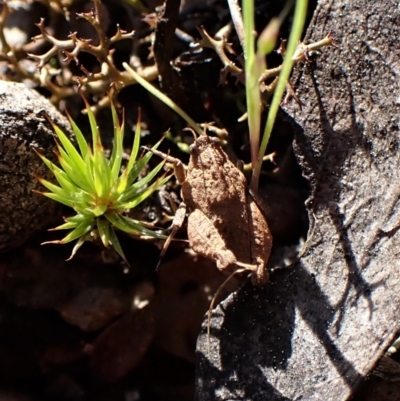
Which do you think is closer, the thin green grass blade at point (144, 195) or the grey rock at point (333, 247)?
the grey rock at point (333, 247)

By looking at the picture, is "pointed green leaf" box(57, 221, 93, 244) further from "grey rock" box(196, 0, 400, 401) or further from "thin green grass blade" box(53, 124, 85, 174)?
"grey rock" box(196, 0, 400, 401)

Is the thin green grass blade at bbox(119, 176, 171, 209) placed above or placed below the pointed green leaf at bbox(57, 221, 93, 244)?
above

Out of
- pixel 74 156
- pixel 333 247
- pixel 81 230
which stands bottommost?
pixel 81 230

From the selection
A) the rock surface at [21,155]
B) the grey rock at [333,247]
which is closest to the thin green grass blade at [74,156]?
the rock surface at [21,155]

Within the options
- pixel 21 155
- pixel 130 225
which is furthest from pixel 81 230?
pixel 21 155

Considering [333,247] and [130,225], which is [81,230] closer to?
[130,225]

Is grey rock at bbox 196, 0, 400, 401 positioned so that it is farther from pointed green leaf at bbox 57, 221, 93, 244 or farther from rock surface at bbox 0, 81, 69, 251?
rock surface at bbox 0, 81, 69, 251

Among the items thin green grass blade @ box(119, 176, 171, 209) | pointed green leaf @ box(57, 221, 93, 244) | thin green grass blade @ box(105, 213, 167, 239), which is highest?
thin green grass blade @ box(119, 176, 171, 209)

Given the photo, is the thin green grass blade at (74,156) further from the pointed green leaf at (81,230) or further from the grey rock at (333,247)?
the grey rock at (333,247)

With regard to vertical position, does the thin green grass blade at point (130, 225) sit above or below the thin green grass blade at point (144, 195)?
below

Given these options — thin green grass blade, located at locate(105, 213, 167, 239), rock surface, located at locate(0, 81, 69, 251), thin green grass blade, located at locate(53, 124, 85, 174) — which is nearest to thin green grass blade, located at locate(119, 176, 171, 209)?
thin green grass blade, located at locate(105, 213, 167, 239)

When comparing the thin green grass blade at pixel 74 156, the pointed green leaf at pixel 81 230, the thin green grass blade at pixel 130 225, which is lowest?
the pointed green leaf at pixel 81 230

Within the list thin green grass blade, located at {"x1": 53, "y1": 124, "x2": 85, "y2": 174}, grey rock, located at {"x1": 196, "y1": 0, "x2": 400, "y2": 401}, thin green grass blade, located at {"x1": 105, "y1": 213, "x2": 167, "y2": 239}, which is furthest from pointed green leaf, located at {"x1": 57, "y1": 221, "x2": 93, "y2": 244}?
grey rock, located at {"x1": 196, "y1": 0, "x2": 400, "y2": 401}

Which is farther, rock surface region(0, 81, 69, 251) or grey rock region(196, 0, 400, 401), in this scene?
rock surface region(0, 81, 69, 251)
